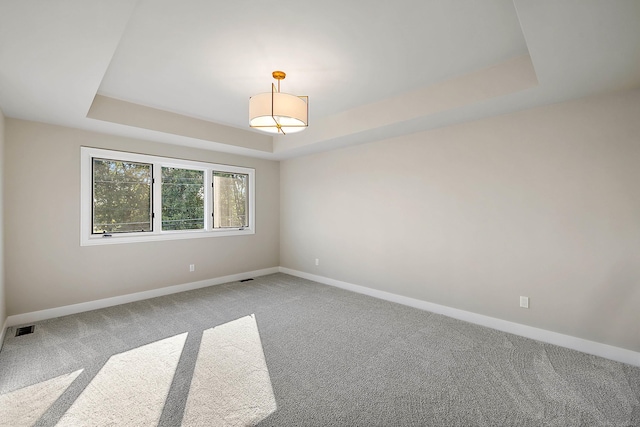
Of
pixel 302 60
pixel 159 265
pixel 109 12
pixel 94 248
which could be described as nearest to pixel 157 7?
pixel 109 12

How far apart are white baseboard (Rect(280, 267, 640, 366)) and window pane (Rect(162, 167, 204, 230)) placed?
2.90 meters

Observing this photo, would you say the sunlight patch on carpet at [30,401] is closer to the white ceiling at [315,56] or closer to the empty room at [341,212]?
the empty room at [341,212]

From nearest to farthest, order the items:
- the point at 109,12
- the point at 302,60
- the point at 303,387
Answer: the point at 109,12
the point at 303,387
the point at 302,60

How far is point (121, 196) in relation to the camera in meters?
4.05

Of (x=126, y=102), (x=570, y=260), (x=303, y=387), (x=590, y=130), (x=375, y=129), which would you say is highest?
(x=126, y=102)

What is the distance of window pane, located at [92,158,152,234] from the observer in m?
3.87

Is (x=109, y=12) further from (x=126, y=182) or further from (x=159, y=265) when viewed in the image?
(x=159, y=265)

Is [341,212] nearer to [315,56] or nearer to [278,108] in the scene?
[278,108]

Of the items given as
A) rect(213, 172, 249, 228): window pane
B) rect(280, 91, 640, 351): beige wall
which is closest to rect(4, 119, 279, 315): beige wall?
rect(213, 172, 249, 228): window pane

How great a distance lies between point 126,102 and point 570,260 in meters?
5.06

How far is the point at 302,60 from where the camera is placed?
8.47ft

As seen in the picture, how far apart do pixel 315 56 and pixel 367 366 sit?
2671mm

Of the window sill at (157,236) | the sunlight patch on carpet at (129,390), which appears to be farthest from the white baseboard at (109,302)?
the sunlight patch on carpet at (129,390)

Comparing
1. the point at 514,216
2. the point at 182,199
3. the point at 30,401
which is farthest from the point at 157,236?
the point at 514,216
